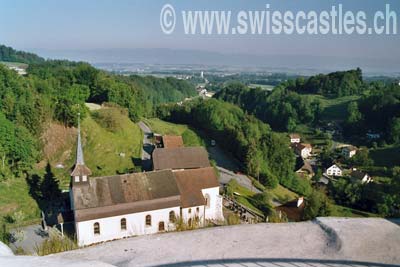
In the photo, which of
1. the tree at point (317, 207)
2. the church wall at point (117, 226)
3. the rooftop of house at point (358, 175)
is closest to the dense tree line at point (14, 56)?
the rooftop of house at point (358, 175)

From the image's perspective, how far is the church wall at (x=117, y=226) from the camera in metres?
16.3

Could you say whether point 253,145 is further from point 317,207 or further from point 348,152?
point 348,152

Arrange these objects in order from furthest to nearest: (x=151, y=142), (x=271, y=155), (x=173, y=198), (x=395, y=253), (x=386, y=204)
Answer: (x=271, y=155) → (x=151, y=142) → (x=386, y=204) → (x=173, y=198) → (x=395, y=253)

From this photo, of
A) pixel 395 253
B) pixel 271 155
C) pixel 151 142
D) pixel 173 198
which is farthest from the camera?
pixel 271 155

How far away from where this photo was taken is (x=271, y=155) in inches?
1578

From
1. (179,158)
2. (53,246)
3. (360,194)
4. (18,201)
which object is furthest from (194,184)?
(360,194)

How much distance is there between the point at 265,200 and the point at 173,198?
10.7 metres

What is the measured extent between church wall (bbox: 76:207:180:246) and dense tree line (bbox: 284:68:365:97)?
84.2 meters

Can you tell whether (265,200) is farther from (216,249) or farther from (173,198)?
(216,249)

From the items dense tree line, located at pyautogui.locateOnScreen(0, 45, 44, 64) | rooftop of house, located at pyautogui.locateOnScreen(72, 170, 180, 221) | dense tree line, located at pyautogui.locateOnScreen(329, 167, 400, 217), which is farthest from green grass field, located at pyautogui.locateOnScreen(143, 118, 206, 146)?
dense tree line, located at pyautogui.locateOnScreen(0, 45, 44, 64)

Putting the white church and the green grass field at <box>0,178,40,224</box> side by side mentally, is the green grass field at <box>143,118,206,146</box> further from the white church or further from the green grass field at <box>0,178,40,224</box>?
the white church

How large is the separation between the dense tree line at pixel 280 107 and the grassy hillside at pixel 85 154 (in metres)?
48.0

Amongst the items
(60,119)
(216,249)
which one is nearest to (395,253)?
(216,249)

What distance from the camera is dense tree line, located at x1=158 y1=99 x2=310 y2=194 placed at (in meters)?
35.4
